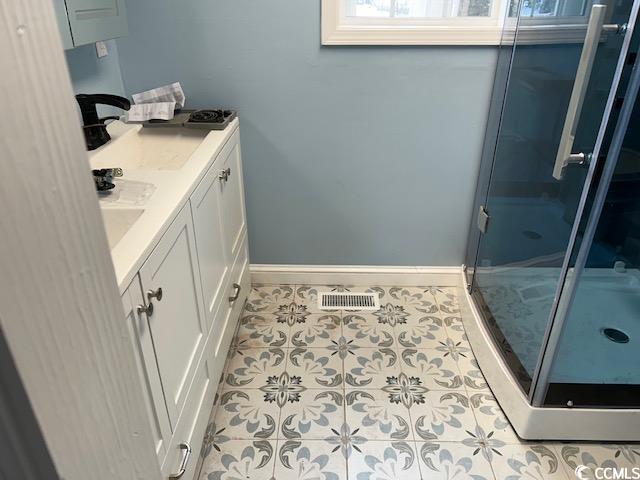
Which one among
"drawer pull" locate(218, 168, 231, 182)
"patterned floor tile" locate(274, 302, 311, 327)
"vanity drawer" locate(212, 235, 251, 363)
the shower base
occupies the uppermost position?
"drawer pull" locate(218, 168, 231, 182)

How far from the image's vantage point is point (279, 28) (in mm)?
1978

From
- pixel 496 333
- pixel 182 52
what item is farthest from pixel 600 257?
pixel 182 52

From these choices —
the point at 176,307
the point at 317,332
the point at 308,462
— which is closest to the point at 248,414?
the point at 308,462

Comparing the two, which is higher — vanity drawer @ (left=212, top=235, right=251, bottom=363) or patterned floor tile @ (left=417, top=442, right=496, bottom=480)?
vanity drawer @ (left=212, top=235, right=251, bottom=363)

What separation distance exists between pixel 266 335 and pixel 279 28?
1338mm

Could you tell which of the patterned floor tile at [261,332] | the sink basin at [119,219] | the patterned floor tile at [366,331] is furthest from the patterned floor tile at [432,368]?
the sink basin at [119,219]

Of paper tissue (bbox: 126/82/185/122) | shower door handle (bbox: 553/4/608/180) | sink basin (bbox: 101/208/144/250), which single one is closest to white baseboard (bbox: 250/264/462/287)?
paper tissue (bbox: 126/82/185/122)

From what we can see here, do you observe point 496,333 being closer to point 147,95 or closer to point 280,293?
point 280,293

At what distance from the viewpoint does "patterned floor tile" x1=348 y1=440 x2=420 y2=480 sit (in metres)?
1.55

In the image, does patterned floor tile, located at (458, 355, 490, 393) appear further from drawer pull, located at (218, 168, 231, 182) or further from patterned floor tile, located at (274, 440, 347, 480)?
drawer pull, located at (218, 168, 231, 182)

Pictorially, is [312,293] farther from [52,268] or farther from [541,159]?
[52,268]

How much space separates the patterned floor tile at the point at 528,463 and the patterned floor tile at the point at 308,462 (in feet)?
1.72

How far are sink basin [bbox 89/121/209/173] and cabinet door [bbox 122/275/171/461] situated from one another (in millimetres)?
781

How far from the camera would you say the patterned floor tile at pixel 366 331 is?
84.0 inches
